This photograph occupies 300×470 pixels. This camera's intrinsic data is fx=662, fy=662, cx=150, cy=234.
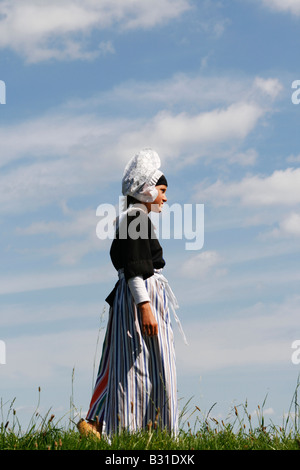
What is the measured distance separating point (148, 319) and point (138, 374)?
18.9 inches

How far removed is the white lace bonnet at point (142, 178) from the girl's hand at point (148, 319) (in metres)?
0.95

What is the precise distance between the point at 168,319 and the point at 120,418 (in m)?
0.89

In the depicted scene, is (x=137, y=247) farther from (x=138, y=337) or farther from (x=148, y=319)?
(x=138, y=337)

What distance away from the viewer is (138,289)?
205 inches

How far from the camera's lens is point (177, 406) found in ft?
17.7

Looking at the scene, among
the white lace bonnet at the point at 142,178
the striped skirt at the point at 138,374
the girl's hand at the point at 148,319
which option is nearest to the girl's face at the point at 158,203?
the white lace bonnet at the point at 142,178

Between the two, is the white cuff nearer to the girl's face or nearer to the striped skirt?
the striped skirt

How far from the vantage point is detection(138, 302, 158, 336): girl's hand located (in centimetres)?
519

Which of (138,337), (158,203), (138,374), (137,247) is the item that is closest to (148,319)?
(138,337)

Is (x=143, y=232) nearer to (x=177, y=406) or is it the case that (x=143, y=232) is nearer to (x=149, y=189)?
(x=149, y=189)

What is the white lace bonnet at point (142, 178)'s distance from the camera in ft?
18.3

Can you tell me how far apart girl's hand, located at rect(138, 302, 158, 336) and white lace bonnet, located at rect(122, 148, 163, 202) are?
95 cm
